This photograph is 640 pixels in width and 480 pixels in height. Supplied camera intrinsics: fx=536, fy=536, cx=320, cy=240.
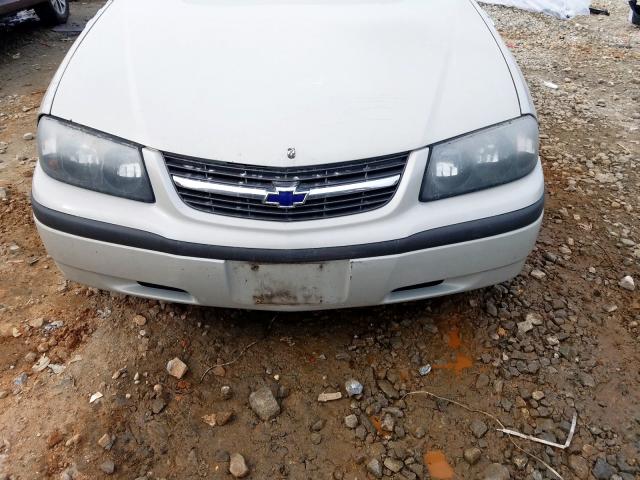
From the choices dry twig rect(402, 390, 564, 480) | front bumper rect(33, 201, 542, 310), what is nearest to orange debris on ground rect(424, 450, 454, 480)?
dry twig rect(402, 390, 564, 480)

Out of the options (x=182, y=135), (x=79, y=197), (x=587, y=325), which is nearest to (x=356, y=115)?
(x=182, y=135)

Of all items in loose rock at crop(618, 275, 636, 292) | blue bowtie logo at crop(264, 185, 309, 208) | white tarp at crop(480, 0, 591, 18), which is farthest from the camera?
white tarp at crop(480, 0, 591, 18)

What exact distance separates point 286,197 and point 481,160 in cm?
66

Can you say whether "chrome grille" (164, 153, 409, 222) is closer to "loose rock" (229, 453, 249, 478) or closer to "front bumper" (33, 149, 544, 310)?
"front bumper" (33, 149, 544, 310)

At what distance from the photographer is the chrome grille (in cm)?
166

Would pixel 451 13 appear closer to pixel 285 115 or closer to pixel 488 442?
pixel 285 115

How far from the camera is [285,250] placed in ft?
5.39

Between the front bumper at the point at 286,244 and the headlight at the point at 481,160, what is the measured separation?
0.10ft

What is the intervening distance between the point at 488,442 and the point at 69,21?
23.7 feet

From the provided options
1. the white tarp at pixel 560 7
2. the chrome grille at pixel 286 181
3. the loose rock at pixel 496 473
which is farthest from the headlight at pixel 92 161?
the white tarp at pixel 560 7

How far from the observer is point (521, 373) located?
205 centimetres

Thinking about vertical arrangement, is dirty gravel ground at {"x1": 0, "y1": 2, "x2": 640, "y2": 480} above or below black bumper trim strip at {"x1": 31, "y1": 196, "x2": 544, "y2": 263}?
below

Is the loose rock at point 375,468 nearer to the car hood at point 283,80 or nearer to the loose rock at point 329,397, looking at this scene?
the loose rock at point 329,397

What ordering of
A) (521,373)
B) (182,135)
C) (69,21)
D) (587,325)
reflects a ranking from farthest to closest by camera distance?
1. (69,21)
2. (587,325)
3. (521,373)
4. (182,135)
